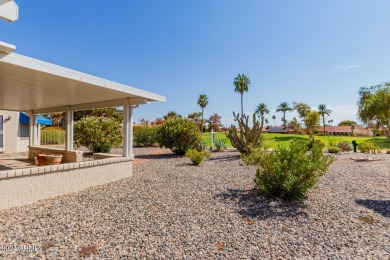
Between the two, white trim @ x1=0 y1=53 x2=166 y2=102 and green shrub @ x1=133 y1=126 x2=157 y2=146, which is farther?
green shrub @ x1=133 y1=126 x2=157 y2=146

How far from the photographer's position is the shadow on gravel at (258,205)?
161 inches

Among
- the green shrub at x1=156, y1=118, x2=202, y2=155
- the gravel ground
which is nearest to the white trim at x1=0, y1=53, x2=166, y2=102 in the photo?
the gravel ground

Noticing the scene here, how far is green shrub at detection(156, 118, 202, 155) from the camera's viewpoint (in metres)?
13.2

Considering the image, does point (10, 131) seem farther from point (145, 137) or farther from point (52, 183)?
point (52, 183)

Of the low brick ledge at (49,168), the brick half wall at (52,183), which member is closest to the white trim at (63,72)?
the low brick ledge at (49,168)

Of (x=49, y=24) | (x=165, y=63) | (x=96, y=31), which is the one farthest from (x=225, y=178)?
(x=165, y=63)

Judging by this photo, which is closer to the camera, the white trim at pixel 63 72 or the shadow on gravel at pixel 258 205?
the white trim at pixel 63 72

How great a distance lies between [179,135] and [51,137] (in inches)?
600

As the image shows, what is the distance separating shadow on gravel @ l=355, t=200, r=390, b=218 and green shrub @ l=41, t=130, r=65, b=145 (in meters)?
23.9

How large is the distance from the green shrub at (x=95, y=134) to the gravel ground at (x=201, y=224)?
26.7 ft

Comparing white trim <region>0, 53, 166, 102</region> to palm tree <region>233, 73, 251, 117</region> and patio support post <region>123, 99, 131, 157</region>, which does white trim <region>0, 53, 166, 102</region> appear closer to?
patio support post <region>123, 99, 131, 157</region>

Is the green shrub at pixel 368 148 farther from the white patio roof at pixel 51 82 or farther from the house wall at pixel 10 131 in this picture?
the house wall at pixel 10 131

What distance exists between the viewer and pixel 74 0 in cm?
916

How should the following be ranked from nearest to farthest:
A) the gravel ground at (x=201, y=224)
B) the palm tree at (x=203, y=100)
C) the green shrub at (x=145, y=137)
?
the gravel ground at (x=201, y=224)
the green shrub at (x=145, y=137)
the palm tree at (x=203, y=100)
